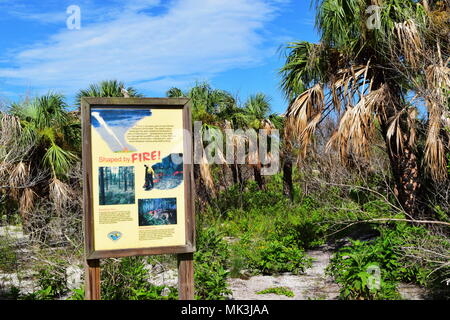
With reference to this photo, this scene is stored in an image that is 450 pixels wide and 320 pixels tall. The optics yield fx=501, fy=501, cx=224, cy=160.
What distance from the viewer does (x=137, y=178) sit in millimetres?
4895

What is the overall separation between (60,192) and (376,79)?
7646 mm

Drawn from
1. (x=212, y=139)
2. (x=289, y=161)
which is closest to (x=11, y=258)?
(x=212, y=139)

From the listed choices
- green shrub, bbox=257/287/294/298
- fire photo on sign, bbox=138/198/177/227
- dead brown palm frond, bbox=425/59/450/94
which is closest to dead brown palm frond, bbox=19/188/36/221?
green shrub, bbox=257/287/294/298

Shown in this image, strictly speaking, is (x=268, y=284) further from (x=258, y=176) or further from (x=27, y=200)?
(x=258, y=176)

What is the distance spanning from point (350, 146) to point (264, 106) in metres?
9.18

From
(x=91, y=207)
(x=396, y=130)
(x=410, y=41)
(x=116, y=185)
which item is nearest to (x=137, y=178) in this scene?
(x=116, y=185)

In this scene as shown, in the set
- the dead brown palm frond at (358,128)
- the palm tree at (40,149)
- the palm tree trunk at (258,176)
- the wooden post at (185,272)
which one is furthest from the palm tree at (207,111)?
the wooden post at (185,272)

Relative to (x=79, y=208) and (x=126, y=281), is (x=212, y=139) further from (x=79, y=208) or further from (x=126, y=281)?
(x=126, y=281)

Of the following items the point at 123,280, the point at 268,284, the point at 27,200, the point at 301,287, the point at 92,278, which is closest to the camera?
the point at 92,278

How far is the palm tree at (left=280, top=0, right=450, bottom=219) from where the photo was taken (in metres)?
9.82

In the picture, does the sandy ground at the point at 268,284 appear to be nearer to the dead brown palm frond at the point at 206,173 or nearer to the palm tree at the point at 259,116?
the dead brown palm frond at the point at 206,173

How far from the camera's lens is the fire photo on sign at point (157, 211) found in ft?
16.1
